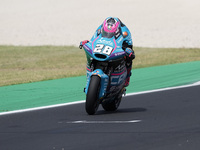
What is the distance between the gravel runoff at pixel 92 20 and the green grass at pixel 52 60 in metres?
1.90

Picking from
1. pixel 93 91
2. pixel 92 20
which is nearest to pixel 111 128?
pixel 93 91

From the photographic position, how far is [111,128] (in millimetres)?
7285

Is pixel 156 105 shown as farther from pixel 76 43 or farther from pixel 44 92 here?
pixel 76 43

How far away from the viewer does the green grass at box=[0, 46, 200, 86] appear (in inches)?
610

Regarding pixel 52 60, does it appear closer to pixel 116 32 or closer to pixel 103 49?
pixel 116 32

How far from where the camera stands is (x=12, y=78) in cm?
1499


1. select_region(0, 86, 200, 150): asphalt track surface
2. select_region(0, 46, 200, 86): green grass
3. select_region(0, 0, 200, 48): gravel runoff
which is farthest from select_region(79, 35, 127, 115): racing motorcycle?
select_region(0, 0, 200, 48): gravel runoff

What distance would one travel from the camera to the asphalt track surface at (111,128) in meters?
6.20

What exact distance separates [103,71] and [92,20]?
23.1 meters

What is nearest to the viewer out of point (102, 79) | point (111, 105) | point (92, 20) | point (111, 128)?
point (111, 128)

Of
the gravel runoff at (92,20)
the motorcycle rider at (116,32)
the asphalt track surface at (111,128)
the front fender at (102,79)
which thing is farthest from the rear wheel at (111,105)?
the gravel runoff at (92,20)

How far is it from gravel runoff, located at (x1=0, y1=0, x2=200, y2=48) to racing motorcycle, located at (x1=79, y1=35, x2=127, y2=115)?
14.3 metres

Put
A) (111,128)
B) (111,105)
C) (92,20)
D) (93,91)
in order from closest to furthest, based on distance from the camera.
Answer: (111,128), (93,91), (111,105), (92,20)

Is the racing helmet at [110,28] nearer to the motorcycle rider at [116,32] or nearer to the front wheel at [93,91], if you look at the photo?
the motorcycle rider at [116,32]
